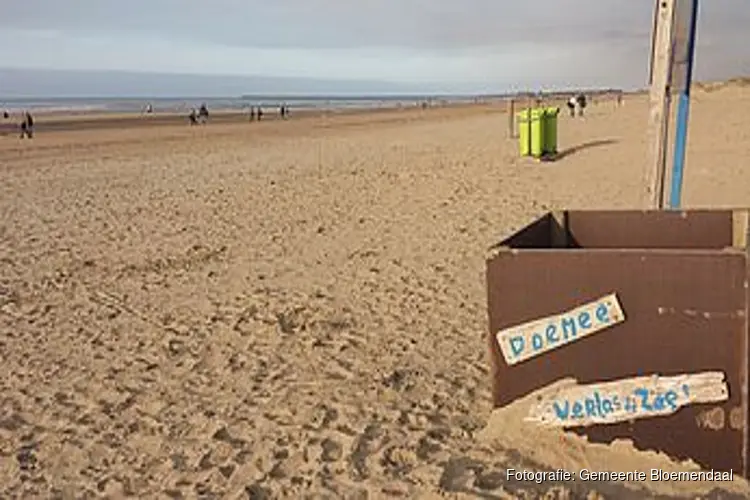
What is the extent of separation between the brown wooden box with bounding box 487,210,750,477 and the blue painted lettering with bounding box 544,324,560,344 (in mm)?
55

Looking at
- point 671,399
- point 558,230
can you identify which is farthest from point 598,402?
point 558,230

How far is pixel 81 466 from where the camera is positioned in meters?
4.15

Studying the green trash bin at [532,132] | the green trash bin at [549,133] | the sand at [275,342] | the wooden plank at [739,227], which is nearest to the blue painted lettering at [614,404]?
the sand at [275,342]

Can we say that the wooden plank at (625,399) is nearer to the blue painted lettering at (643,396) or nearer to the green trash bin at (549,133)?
the blue painted lettering at (643,396)

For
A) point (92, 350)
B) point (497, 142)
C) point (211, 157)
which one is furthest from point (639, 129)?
point (92, 350)

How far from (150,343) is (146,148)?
26.9 meters

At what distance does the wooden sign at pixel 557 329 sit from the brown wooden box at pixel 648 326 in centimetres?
3

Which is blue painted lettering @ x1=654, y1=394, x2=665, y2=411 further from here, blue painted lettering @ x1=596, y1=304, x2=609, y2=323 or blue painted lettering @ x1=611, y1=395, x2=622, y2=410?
blue painted lettering @ x1=596, y1=304, x2=609, y2=323

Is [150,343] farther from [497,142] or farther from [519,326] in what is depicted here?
[497,142]

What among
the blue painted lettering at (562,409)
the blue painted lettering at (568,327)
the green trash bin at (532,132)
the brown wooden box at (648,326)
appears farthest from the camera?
the green trash bin at (532,132)

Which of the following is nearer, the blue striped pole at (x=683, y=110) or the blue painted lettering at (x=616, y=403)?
the blue painted lettering at (x=616, y=403)

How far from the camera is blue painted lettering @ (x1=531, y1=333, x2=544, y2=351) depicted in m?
3.90

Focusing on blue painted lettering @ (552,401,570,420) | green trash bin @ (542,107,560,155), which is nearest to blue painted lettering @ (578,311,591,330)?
blue painted lettering @ (552,401,570,420)

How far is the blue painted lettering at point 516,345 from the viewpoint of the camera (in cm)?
396
